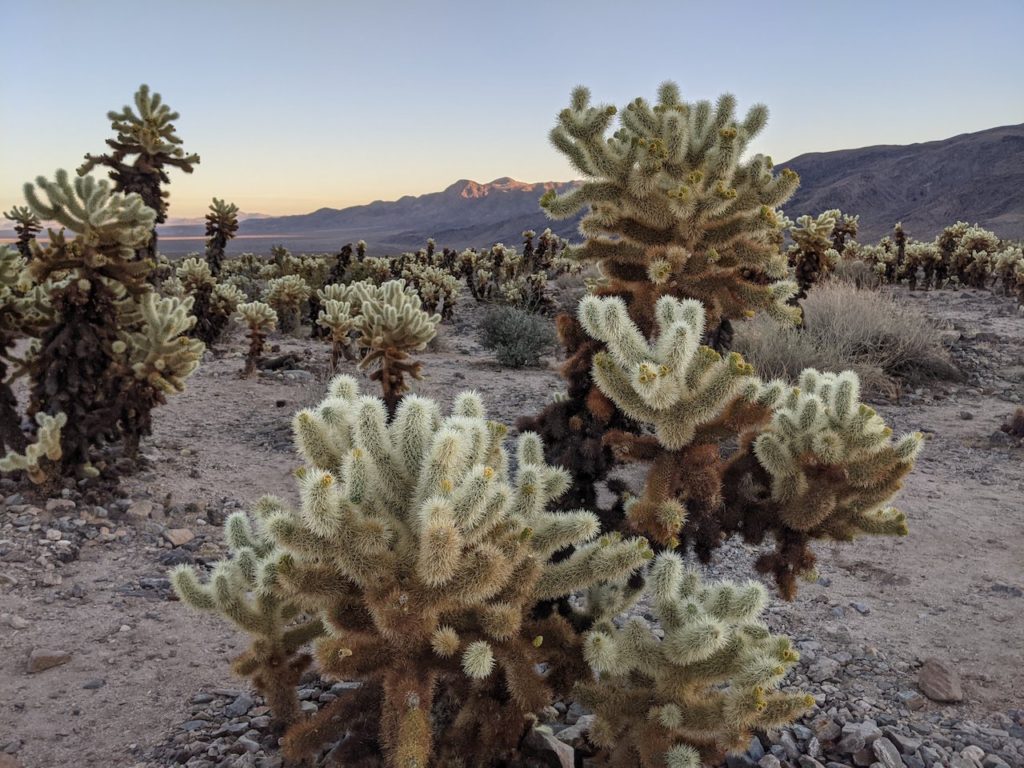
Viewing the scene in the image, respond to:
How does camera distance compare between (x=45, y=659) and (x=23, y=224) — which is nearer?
(x=45, y=659)

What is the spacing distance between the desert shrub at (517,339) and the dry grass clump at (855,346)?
2.87 metres

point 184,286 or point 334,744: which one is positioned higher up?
point 184,286

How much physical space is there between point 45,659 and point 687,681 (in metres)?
2.86

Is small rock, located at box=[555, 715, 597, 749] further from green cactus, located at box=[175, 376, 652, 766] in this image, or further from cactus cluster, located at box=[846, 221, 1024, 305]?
cactus cluster, located at box=[846, 221, 1024, 305]

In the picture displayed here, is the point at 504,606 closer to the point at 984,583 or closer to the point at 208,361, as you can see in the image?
the point at 984,583

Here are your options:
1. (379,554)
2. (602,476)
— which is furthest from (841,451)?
(379,554)

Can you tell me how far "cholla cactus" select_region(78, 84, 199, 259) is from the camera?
718 centimetres

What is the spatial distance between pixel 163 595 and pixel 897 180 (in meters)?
88.1

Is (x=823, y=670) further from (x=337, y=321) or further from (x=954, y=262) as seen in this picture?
(x=954, y=262)

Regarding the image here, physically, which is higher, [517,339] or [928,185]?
[928,185]

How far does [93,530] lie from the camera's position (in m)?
4.73

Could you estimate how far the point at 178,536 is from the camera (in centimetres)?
481

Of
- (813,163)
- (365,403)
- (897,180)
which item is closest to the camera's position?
(365,403)

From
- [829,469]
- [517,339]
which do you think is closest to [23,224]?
[517,339]
